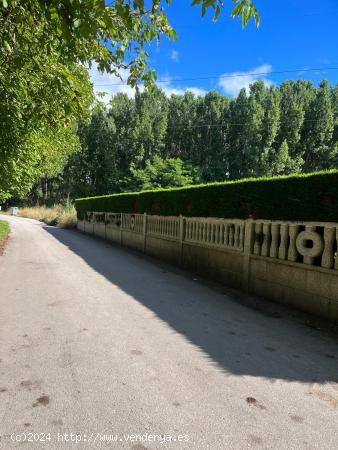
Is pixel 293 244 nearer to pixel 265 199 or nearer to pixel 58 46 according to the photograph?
pixel 265 199

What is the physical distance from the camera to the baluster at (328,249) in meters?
5.84

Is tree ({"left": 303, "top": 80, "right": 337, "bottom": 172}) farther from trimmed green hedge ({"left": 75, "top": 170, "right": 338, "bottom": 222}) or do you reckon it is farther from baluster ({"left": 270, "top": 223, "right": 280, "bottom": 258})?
baluster ({"left": 270, "top": 223, "right": 280, "bottom": 258})

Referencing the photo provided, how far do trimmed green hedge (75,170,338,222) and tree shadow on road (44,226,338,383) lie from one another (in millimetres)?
1791

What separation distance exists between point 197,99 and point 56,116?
46247 mm

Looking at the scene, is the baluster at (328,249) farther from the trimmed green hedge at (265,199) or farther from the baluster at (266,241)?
the baluster at (266,241)

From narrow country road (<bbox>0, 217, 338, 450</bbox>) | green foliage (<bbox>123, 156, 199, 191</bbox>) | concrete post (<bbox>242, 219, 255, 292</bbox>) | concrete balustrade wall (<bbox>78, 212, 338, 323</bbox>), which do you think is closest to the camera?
narrow country road (<bbox>0, 217, 338, 450</bbox>)

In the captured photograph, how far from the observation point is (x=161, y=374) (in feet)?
12.5

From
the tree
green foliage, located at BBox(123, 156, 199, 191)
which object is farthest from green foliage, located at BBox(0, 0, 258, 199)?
the tree

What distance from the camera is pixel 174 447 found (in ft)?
8.66

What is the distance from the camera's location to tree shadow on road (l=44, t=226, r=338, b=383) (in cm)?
415

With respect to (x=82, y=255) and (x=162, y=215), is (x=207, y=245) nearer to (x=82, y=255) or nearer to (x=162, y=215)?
(x=162, y=215)

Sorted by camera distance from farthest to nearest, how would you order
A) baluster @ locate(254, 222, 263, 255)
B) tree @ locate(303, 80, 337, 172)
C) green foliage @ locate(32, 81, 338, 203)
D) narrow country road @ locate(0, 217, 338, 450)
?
tree @ locate(303, 80, 337, 172) < green foliage @ locate(32, 81, 338, 203) < baluster @ locate(254, 222, 263, 255) < narrow country road @ locate(0, 217, 338, 450)

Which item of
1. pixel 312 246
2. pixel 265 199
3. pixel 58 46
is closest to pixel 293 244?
pixel 312 246

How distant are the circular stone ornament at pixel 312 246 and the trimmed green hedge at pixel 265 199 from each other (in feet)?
0.92
